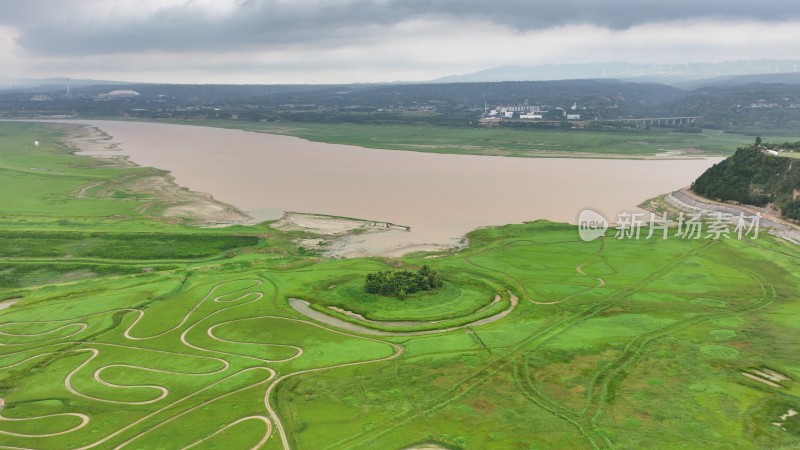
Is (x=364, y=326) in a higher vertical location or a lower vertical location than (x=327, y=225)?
lower

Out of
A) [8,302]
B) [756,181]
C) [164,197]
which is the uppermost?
[756,181]

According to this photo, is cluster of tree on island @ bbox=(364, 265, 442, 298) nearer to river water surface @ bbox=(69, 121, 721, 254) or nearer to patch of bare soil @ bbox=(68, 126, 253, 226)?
river water surface @ bbox=(69, 121, 721, 254)

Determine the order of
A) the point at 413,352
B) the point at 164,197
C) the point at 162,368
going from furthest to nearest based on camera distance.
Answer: the point at 164,197 < the point at 413,352 < the point at 162,368

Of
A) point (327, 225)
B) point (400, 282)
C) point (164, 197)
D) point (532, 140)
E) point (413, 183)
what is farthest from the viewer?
point (532, 140)

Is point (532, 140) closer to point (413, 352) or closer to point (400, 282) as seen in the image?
point (400, 282)

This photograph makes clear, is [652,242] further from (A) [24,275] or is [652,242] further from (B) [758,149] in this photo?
(A) [24,275]

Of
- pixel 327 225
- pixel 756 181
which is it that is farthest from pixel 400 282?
pixel 756 181

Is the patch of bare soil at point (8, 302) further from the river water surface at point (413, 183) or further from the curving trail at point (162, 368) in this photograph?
the river water surface at point (413, 183)

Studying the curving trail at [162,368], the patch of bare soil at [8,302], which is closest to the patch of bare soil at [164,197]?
the patch of bare soil at [8,302]
